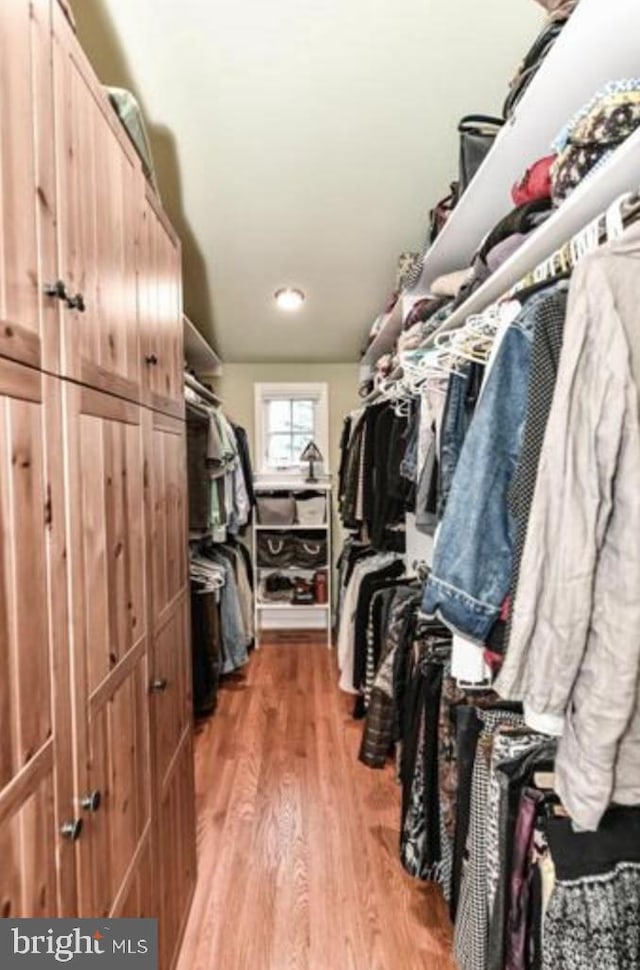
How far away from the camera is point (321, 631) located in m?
4.45

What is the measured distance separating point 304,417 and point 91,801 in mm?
3852

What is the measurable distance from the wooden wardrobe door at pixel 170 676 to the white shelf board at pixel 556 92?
3.67ft

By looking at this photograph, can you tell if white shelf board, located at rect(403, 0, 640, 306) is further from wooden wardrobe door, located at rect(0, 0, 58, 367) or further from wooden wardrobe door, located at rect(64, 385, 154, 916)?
wooden wardrobe door, located at rect(64, 385, 154, 916)

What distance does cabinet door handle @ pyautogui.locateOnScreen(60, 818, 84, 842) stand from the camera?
2.77 ft

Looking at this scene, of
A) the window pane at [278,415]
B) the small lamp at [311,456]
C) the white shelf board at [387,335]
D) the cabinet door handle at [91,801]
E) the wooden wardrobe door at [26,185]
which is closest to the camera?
the wooden wardrobe door at [26,185]

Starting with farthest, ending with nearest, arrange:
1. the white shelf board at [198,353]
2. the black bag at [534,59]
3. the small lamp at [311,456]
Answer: the small lamp at [311,456]
the white shelf board at [198,353]
the black bag at [534,59]

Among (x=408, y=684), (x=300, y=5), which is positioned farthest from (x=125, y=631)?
(x=300, y=5)

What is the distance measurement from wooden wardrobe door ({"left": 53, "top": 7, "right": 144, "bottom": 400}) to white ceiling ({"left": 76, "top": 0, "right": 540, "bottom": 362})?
768mm

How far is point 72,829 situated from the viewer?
86 cm

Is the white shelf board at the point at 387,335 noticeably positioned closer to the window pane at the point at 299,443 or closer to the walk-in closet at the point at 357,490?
the walk-in closet at the point at 357,490

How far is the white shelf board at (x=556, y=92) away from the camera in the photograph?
989mm

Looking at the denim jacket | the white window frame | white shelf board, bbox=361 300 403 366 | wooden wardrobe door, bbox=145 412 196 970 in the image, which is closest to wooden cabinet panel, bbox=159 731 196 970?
wooden wardrobe door, bbox=145 412 196 970

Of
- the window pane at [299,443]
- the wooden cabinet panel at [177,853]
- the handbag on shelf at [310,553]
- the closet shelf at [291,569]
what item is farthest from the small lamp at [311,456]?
the wooden cabinet panel at [177,853]

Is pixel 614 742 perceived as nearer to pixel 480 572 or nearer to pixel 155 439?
pixel 480 572
